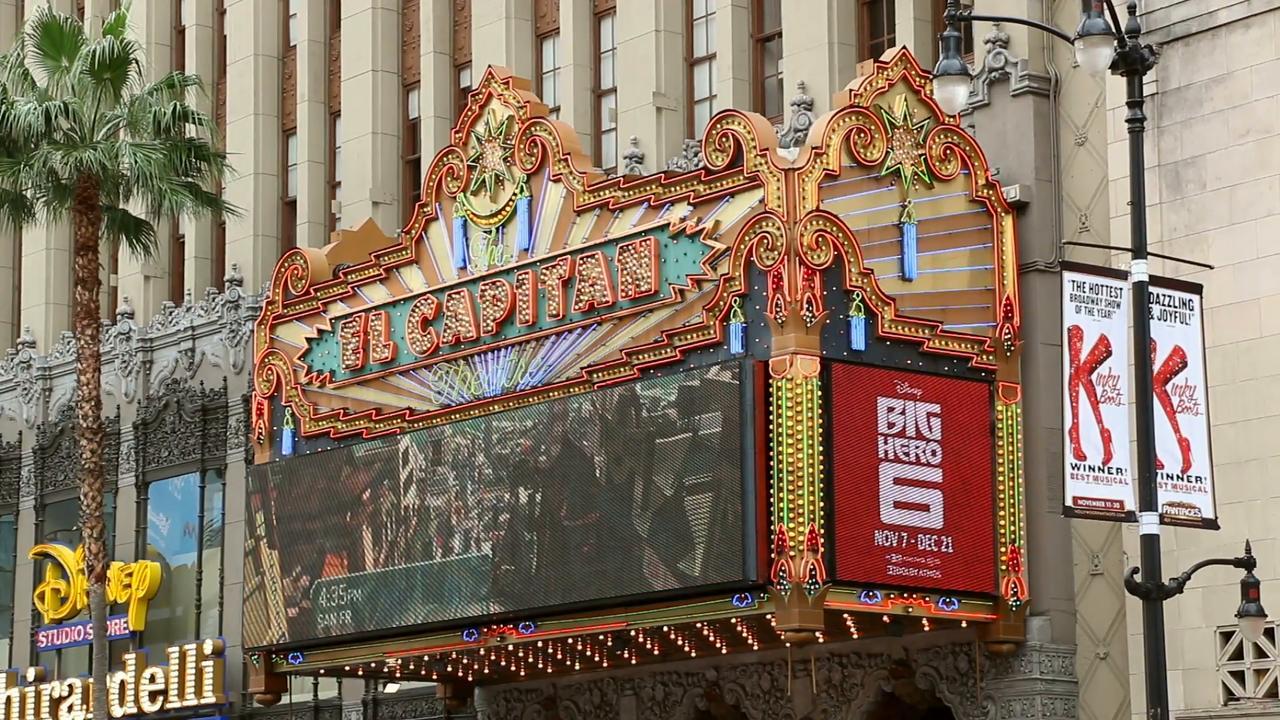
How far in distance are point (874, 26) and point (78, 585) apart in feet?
63.7

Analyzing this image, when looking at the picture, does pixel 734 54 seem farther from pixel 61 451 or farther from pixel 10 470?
pixel 10 470

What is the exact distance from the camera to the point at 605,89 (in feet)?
125

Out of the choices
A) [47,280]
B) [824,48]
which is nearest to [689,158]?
[824,48]

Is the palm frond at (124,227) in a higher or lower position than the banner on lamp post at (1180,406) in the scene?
higher

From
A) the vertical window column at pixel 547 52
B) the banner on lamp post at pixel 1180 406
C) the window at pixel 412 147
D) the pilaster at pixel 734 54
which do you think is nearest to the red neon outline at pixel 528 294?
the pilaster at pixel 734 54

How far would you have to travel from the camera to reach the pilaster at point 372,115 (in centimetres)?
4103

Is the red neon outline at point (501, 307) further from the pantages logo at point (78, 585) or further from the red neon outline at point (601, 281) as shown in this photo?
the pantages logo at point (78, 585)

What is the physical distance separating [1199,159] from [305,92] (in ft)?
64.1

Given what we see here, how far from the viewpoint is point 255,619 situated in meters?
36.2

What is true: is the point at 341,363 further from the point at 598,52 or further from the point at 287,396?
the point at 598,52

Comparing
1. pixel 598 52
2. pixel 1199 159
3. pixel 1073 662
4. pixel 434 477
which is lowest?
pixel 1073 662

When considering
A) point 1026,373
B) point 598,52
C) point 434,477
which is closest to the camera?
point 1026,373

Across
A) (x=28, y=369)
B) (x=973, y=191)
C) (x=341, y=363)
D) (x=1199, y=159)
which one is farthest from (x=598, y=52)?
(x=28, y=369)

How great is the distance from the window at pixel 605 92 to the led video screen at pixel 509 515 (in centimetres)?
639
